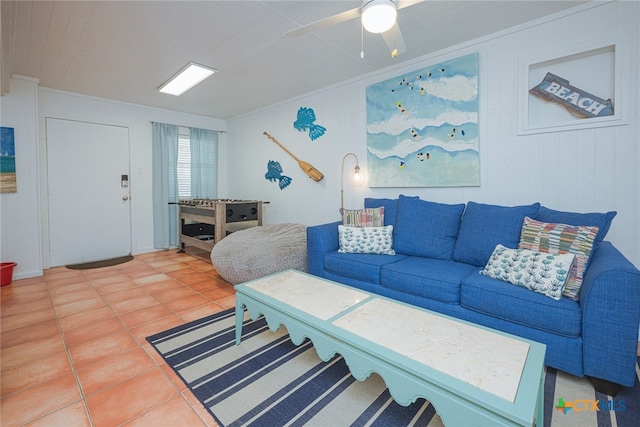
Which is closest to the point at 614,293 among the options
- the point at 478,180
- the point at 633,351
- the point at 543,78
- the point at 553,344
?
the point at 633,351

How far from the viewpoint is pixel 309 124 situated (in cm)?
411

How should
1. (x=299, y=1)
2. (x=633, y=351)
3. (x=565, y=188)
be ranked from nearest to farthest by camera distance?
1. (x=633, y=351)
2. (x=299, y=1)
3. (x=565, y=188)

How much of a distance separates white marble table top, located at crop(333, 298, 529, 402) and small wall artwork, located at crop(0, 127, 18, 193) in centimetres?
424

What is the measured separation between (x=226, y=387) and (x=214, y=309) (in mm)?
1122

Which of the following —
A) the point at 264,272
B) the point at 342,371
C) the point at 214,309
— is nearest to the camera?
the point at 342,371

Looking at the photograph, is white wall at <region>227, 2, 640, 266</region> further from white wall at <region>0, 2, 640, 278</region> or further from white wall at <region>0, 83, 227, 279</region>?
white wall at <region>0, 83, 227, 279</region>

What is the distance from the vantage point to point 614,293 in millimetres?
1442

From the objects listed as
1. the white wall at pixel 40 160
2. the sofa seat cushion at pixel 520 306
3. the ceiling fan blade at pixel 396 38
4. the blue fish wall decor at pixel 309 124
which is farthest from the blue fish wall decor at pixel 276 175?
the sofa seat cushion at pixel 520 306

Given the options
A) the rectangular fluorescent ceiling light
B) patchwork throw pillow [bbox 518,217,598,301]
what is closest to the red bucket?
the rectangular fluorescent ceiling light

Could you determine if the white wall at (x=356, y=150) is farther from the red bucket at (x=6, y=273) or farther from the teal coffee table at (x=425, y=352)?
the teal coffee table at (x=425, y=352)

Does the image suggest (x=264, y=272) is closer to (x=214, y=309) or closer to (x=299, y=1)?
(x=214, y=309)

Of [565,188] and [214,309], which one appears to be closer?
[565,188]

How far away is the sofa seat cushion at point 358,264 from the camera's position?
2402mm

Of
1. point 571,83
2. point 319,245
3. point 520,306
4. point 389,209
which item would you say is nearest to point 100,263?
point 319,245
